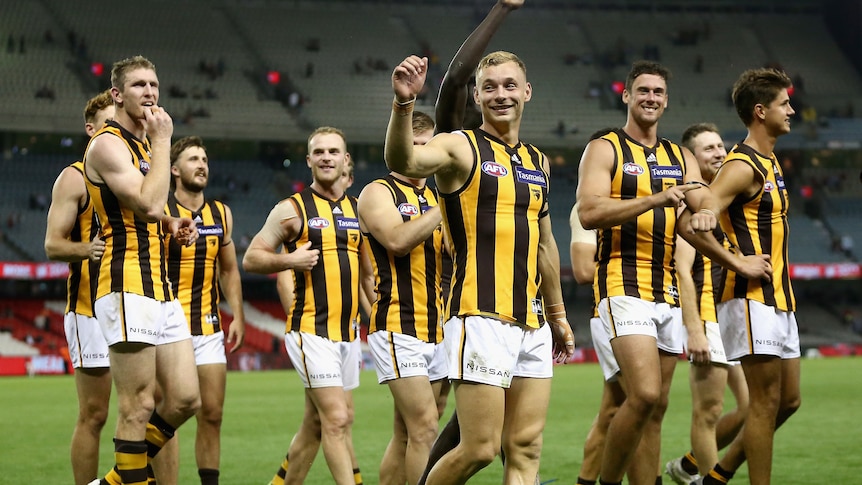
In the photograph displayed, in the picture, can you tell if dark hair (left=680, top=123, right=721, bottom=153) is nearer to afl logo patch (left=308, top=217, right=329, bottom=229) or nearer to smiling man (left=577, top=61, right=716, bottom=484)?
smiling man (left=577, top=61, right=716, bottom=484)

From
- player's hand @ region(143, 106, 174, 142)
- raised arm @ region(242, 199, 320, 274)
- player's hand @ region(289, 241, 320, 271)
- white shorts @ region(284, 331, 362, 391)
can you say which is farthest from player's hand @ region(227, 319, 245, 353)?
player's hand @ region(143, 106, 174, 142)

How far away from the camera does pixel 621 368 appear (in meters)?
6.57

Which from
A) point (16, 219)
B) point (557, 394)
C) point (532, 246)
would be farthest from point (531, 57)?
point (532, 246)

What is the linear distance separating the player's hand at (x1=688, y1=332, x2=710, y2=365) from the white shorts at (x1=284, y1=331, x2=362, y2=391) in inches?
91.1

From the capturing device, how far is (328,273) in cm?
765

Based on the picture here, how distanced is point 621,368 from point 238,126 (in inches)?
1404

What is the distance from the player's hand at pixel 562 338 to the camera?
6.05 m

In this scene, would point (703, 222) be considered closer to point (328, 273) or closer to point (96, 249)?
point (328, 273)

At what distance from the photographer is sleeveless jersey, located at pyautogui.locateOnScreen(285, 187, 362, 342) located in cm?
749

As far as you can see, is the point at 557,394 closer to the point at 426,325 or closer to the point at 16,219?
the point at 426,325

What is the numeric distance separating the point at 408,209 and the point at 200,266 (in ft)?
7.05

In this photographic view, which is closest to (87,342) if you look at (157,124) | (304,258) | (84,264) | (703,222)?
(84,264)

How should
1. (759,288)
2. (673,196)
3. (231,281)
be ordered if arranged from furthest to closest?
1. (231,281)
2. (759,288)
3. (673,196)

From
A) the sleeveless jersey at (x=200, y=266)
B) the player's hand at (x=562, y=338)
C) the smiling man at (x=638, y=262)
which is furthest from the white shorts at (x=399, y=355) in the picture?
the sleeveless jersey at (x=200, y=266)
